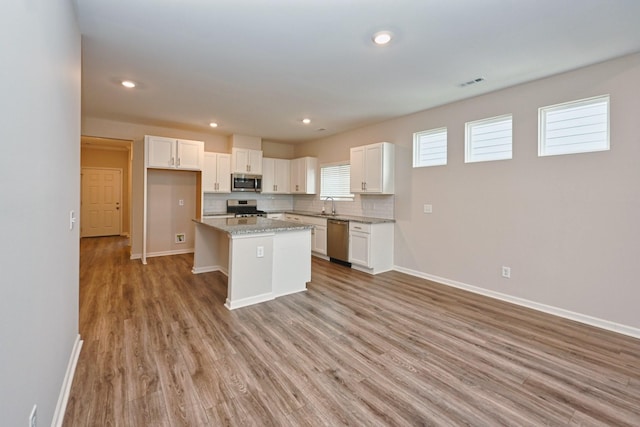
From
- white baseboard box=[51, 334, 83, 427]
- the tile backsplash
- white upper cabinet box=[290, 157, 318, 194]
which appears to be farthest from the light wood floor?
white upper cabinet box=[290, 157, 318, 194]

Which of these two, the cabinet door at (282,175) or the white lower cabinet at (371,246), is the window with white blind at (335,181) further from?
the white lower cabinet at (371,246)

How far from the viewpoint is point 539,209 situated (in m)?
3.44

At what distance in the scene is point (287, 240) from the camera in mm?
3850

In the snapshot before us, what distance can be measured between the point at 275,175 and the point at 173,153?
7.69 ft

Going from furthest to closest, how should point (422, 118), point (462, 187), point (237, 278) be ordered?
1. point (422, 118)
2. point (462, 187)
3. point (237, 278)

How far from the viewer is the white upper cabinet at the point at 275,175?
7023mm

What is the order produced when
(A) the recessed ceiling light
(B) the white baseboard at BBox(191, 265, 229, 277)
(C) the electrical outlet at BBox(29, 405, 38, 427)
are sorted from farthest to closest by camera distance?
(B) the white baseboard at BBox(191, 265, 229, 277)
(A) the recessed ceiling light
(C) the electrical outlet at BBox(29, 405, 38, 427)

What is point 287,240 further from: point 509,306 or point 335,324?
point 509,306

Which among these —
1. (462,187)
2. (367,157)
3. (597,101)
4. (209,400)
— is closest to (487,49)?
(597,101)

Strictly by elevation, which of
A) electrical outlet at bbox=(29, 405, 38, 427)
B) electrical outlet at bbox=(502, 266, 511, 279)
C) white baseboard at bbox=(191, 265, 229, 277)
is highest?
electrical outlet at bbox=(502, 266, 511, 279)

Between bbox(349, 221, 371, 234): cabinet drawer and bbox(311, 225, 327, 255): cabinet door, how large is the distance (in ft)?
2.56

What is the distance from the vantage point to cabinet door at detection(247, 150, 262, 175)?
6.58 metres

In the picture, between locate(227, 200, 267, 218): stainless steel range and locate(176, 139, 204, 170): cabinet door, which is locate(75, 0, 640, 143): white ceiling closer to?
locate(176, 139, 204, 170): cabinet door

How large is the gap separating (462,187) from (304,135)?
3.67 meters
